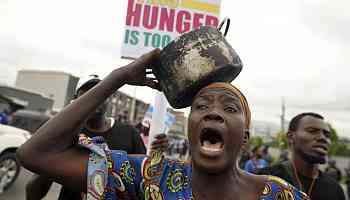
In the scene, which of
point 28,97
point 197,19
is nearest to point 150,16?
point 197,19

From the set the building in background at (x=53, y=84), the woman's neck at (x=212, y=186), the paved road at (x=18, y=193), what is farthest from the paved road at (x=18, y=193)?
the building in background at (x=53, y=84)

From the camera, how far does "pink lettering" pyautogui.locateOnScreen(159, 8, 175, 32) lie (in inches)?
132

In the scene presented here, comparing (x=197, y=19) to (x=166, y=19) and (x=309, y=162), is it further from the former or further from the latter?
(x=309, y=162)

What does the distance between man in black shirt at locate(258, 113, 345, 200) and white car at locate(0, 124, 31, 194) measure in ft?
16.9

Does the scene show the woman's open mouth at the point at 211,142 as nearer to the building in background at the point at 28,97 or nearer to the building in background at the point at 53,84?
the building in background at the point at 28,97

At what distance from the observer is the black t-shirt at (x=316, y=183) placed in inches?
111

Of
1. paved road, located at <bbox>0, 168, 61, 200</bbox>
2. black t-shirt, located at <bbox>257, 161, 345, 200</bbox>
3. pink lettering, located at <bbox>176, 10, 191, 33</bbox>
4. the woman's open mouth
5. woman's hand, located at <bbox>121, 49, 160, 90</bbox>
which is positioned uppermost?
pink lettering, located at <bbox>176, 10, 191, 33</bbox>

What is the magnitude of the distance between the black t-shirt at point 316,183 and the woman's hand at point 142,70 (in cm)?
146

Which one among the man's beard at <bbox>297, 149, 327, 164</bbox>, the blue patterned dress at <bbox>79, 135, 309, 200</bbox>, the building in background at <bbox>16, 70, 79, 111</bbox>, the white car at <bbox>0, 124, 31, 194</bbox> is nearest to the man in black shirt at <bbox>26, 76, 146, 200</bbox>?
the blue patterned dress at <bbox>79, 135, 309, 200</bbox>

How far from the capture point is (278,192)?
5.48ft

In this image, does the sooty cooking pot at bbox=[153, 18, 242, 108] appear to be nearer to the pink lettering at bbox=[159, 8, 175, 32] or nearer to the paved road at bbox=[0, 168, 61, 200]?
the pink lettering at bbox=[159, 8, 175, 32]

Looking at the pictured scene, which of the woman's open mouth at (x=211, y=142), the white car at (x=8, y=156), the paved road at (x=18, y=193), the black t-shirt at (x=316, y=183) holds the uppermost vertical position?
the woman's open mouth at (x=211, y=142)

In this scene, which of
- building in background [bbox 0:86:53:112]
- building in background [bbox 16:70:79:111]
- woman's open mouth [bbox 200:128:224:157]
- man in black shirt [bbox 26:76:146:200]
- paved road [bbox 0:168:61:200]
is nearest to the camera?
woman's open mouth [bbox 200:128:224:157]

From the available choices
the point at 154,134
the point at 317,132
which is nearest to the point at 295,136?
the point at 317,132
